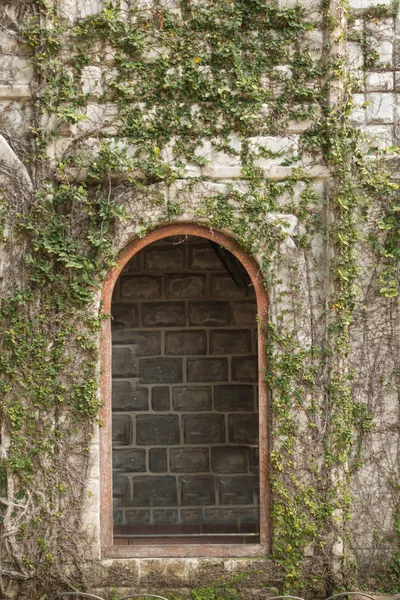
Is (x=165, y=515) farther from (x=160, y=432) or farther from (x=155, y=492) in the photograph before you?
(x=160, y=432)

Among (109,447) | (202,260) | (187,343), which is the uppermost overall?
(202,260)

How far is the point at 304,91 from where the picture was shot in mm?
4867

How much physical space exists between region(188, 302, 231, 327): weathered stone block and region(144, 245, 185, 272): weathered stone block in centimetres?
43

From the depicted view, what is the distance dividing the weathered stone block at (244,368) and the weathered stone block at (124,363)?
3.35 ft

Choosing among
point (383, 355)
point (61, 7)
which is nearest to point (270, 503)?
point (383, 355)

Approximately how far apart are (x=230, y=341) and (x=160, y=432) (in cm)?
119

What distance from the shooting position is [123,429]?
706 cm

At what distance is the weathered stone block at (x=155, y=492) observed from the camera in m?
7.01

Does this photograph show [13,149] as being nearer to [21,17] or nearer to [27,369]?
[21,17]

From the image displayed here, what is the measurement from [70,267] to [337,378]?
2092mm

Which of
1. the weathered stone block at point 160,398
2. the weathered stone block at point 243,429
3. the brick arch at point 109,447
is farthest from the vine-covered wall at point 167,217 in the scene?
the weathered stone block at point 160,398

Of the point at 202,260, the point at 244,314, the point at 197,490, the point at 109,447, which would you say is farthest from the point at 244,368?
the point at 109,447

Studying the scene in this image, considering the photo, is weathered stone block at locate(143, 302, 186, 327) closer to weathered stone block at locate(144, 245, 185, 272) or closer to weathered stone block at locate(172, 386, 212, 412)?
weathered stone block at locate(144, 245, 185, 272)

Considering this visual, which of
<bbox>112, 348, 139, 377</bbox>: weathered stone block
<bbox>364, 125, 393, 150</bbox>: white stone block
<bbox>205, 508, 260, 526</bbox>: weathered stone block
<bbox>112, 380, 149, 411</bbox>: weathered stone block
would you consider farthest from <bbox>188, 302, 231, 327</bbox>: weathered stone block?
<bbox>364, 125, 393, 150</bbox>: white stone block
